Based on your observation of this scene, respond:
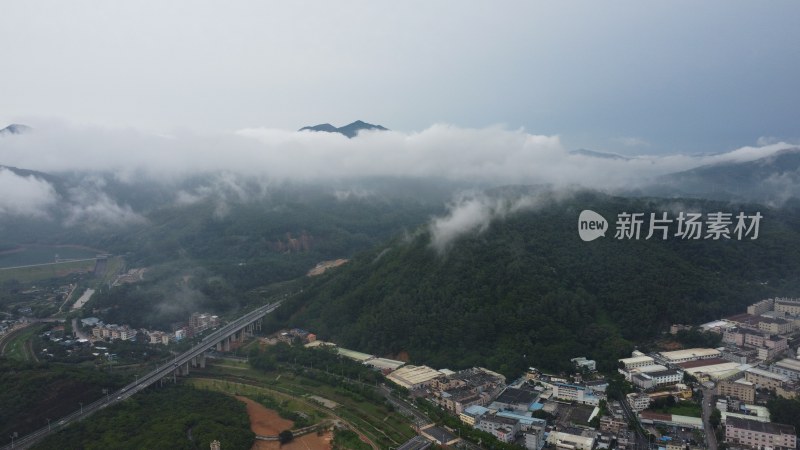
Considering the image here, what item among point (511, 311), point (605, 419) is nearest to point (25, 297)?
point (511, 311)

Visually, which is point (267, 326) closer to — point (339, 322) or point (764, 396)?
point (339, 322)

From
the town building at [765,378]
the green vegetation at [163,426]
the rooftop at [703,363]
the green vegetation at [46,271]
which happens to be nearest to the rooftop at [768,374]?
the town building at [765,378]

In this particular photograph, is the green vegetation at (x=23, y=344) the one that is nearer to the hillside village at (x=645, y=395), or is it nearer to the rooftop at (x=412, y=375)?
the hillside village at (x=645, y=395)

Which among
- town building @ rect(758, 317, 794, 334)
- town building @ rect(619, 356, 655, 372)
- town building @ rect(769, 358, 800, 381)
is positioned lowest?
town building @ rect(619, 356, 655, 372)

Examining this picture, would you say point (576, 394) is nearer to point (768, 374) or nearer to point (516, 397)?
point (516, 397)

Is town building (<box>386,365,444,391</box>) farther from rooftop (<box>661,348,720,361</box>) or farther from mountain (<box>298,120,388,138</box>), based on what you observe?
mountain (<box>298,120,388,138</box>)

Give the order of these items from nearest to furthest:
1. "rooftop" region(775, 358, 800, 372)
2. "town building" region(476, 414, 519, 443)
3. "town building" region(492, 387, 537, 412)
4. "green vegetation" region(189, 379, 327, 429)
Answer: "town building" region(476, 414, 519, 443) < "town building" region(492, 387, 537, 412) < "green vegetation" region(189, 379, 327, 429) < "rooftop" region(775, 358, 800, 372)

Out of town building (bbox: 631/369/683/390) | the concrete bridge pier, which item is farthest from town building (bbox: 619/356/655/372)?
the concrete bridge pier
